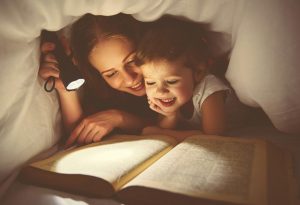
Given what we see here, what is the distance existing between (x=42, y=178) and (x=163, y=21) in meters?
0.55

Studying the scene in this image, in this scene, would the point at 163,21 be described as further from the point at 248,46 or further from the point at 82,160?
the point at 82,160

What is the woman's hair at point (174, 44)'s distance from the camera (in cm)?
97

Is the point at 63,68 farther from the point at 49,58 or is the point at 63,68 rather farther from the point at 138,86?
the point at 138,86

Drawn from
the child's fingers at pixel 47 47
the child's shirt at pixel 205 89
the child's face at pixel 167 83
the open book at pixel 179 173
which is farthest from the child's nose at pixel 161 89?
the child's fingers at pixel 47 47

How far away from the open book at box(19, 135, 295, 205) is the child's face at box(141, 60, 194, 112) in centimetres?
22

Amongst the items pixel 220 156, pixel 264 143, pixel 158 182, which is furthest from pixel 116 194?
pixel 264 143

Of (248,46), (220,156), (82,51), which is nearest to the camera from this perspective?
(220,156)

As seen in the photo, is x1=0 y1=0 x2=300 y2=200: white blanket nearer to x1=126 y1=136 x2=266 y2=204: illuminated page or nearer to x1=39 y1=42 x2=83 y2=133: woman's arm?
x1=39 y1=42 x2=83 y2=133: woman's arm

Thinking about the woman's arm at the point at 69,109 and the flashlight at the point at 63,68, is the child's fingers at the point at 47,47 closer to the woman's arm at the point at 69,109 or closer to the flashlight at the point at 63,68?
the flashlight at the point at 63,68

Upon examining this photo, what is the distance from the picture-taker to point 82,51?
42.6 inches

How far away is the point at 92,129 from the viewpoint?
3.18 ft

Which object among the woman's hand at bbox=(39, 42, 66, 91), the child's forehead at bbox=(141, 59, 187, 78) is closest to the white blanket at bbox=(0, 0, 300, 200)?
the woman's hand at bbox=(39, 42, 66, 91)

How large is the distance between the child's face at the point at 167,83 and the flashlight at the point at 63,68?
210 mm

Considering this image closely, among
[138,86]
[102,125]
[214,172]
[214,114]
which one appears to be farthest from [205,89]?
[214,172]
